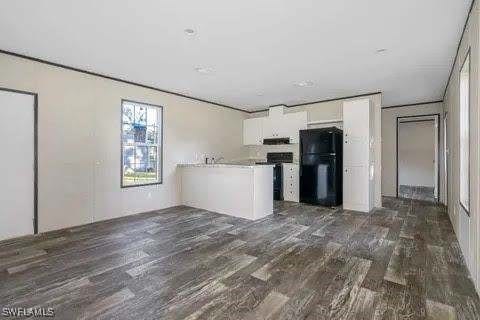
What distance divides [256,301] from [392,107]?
22.0ft

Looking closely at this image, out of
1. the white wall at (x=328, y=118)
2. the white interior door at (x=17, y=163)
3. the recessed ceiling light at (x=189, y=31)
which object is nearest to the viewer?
the recessed ceiling light at (x=189, y=31)

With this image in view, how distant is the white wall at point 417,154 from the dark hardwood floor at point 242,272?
18.0ft

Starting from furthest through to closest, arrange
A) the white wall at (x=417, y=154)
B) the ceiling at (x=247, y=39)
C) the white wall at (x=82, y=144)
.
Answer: the white wall at (x=417, y=154), the white wall at (x=82, y=144), the ceiling at (x=247, y=39)

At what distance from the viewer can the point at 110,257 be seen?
2.79 m

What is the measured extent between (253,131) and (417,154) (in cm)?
615

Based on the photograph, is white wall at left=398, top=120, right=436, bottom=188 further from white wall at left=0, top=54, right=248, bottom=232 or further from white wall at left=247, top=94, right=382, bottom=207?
white wall at left=0, top=54, right=248, bottom=232

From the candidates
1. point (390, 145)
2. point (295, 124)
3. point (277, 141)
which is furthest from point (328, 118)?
point (390, 145)

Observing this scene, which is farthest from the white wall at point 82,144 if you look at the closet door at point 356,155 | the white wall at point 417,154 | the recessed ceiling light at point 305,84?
the white wall at point 417,154

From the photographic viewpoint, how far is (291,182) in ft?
20.0

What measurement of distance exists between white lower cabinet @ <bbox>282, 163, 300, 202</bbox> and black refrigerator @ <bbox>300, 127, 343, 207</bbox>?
0.97 feet

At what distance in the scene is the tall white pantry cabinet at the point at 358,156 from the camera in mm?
4961

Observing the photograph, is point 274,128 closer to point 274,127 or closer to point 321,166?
point 274,127

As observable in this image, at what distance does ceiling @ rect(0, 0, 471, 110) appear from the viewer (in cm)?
233

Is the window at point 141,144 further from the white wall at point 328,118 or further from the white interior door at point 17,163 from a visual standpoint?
the white wall at point 328,118
